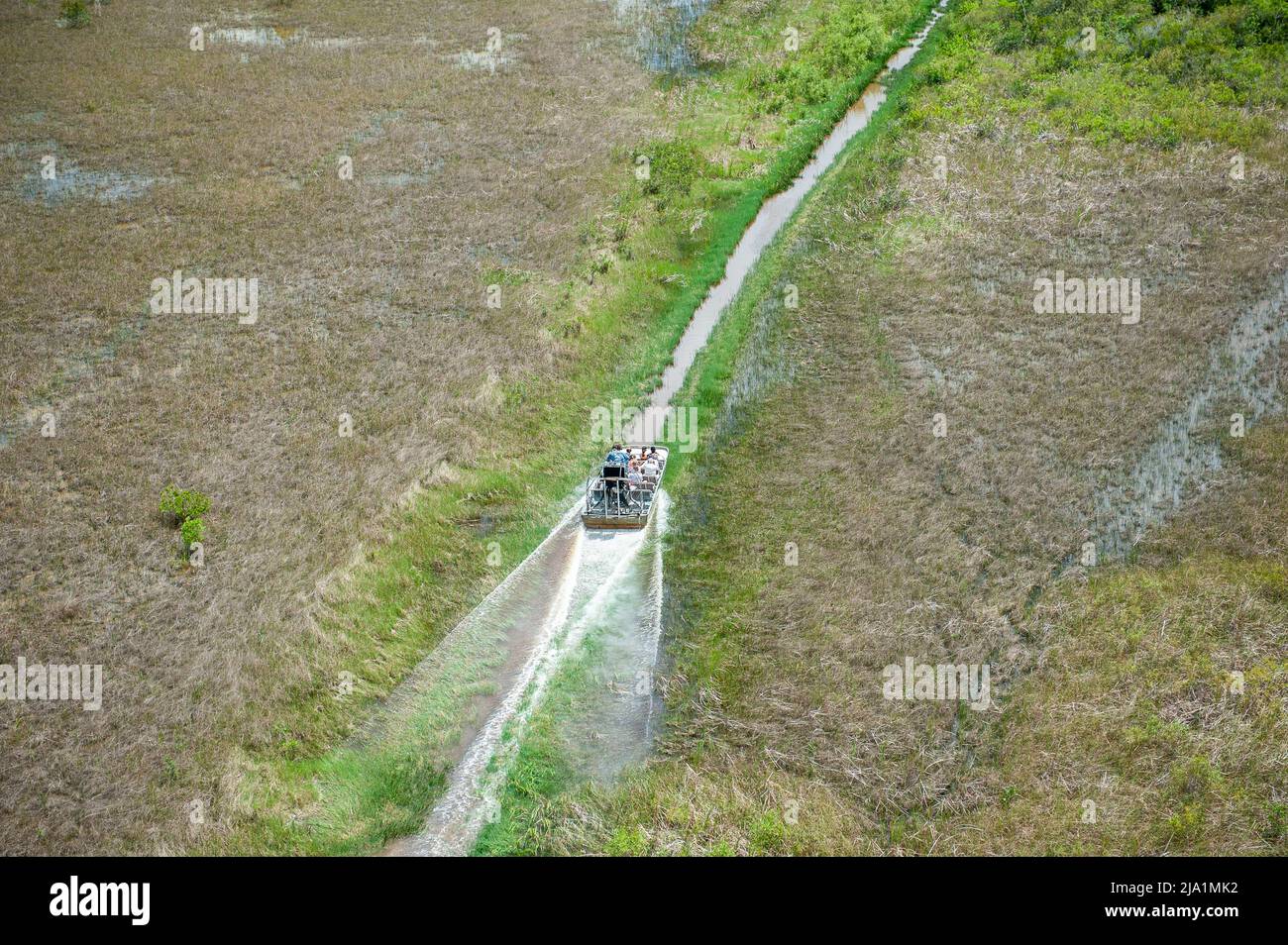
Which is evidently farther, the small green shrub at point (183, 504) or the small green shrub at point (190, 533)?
the small green shrub at point (183, 504)

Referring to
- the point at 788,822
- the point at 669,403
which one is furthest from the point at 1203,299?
the point at 788,822

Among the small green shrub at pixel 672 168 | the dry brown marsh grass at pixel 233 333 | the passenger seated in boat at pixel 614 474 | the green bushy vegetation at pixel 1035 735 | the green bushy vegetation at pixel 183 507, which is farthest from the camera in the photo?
the small green shrub at pixel 672 168

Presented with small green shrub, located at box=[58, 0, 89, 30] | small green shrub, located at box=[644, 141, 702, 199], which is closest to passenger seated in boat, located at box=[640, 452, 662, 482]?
small green shrub, located at box=[644, 141, 702, 199]

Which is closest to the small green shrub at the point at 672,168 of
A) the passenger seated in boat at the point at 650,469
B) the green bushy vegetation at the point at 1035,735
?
the green bushy vegetation at the point at 1035,735

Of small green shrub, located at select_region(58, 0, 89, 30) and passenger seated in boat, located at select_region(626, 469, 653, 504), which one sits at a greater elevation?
small green shrub, located at select_region(58, 0, 89, 30)

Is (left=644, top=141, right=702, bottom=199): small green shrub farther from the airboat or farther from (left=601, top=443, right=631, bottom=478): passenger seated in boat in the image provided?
the airboat

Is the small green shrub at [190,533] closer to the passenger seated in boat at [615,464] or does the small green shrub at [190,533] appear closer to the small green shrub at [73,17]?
the passenger seated in boat at [615,464]

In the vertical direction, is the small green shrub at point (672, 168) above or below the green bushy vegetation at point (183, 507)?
above
